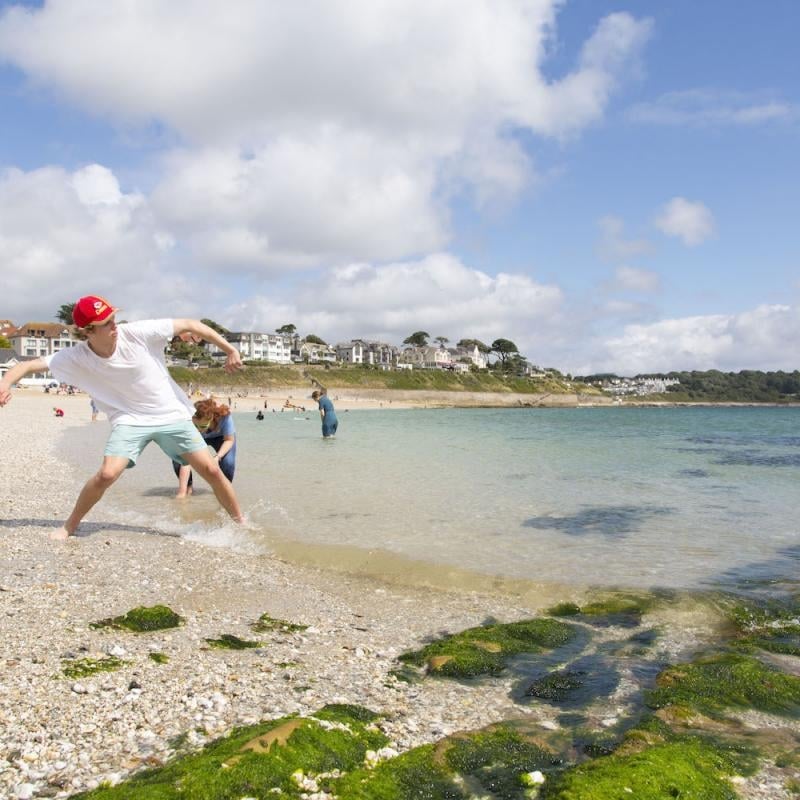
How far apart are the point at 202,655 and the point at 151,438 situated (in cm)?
335

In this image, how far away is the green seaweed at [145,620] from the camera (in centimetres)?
443

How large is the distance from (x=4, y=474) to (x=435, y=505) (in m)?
8.91

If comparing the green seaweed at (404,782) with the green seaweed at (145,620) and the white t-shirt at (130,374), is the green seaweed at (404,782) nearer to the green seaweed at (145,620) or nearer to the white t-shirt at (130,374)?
the green seaweed at (145,620)

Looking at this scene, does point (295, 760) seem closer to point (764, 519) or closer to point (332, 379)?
point (764, 519)

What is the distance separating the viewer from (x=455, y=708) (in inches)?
138

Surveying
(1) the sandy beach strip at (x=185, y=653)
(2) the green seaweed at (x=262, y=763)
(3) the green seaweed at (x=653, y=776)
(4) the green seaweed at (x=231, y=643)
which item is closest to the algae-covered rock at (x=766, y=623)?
(1) the sandy beach strip at (x=185, y=653)

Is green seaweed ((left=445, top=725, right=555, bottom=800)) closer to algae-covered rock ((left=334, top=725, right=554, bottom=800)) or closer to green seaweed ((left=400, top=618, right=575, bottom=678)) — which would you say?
algae-covered rock ((left=334, top=725, right=554, bottom=800))

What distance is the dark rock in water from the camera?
3.77m

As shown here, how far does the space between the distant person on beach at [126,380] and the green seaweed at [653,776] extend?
4.85 m

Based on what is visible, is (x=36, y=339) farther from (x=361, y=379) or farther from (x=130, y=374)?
(x=130, y=374)

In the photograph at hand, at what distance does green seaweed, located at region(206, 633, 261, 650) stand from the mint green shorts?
108 inches

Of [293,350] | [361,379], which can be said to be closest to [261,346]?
[293,350]

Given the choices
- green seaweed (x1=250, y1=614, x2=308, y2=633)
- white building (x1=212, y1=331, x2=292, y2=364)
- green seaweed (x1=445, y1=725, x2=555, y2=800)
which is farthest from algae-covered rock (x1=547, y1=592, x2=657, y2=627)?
white building (x1=212, y1=331, x2=292, y2=364)

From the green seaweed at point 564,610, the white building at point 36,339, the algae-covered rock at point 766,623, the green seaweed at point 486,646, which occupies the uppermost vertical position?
the white building at point 36,339
